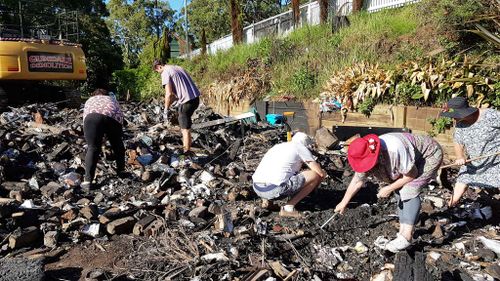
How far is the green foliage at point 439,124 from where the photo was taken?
700cm

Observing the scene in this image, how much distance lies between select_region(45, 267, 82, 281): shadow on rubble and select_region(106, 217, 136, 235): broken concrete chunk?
0.70 m

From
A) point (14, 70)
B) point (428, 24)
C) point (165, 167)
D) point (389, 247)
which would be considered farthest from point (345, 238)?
point (14, 70)

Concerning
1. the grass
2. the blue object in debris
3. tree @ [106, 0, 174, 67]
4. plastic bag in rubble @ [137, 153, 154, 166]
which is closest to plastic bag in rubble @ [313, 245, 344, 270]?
plastic bag in rubble @ [137, 153, 154, 166]

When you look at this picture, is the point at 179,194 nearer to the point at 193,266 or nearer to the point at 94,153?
the point at 94,153

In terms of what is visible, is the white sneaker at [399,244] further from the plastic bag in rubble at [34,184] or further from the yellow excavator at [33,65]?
the yellow excavator at [33,65]

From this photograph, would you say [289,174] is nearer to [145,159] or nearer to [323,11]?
[145,159]

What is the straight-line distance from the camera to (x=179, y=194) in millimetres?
5832

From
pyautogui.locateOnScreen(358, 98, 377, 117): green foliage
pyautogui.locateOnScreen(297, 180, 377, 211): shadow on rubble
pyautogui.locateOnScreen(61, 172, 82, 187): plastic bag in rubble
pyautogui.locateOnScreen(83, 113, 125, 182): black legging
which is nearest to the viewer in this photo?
pyautogui.locateOnScreen(297, 180, 377, 211): shadow on rubble

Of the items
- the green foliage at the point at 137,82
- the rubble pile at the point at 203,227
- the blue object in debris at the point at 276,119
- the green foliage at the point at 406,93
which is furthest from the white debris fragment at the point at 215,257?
the green foliage at the point at 137,82

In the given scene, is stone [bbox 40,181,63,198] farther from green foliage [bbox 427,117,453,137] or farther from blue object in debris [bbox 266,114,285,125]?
green foliage [bbox 427,117,453,137]

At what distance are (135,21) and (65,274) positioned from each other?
48018 mm

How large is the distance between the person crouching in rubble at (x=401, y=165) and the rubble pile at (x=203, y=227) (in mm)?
336

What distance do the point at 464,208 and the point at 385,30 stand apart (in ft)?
20.2

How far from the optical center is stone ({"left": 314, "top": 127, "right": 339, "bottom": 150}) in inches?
311
